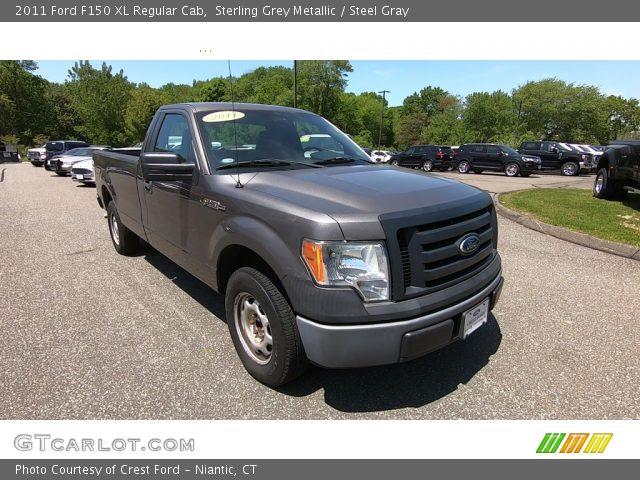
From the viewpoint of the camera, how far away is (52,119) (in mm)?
60312

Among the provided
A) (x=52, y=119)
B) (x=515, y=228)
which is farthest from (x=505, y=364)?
(x=52, y=119)

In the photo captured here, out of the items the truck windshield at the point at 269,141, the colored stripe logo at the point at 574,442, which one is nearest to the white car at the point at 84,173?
the truck windshield at the point at 269,141

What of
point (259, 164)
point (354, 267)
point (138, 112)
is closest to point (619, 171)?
point (259, 164)

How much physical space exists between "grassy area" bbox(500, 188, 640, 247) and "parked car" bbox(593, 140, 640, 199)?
304mm

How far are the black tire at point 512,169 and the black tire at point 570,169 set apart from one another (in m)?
3.85

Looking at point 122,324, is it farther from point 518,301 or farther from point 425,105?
point 425,105

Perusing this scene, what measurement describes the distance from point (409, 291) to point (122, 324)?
2786 millimetres

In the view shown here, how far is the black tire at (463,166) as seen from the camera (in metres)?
23.2

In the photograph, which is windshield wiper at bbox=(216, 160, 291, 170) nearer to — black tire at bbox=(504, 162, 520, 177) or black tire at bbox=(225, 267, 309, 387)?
black tire at bbox=(225, 267, 309, 387)

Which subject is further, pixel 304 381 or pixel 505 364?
pixel 505 364

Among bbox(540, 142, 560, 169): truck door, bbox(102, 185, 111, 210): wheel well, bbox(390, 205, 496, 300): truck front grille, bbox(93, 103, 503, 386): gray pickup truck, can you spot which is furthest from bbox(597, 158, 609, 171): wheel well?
bbox(540, 142, 560, 169): truck door

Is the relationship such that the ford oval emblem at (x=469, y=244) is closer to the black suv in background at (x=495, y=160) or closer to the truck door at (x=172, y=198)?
the truck door at (x=172, y=198)

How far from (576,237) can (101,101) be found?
5036cm

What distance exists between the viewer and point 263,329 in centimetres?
271
